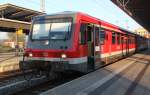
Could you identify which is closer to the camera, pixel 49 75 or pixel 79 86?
pixel 79 86

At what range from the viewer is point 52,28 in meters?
13.3

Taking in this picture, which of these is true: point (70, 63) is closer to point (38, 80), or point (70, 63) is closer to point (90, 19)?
point (38, 80)

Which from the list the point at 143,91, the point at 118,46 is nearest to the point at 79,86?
the point at 143,91

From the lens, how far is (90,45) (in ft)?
47.3

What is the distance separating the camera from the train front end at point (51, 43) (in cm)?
1252

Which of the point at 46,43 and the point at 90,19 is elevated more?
the point at 90,19

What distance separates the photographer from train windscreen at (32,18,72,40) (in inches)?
510

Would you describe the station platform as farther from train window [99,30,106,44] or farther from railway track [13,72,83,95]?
train window [99,30,106,44]

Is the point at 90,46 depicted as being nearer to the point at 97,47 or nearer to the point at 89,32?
the point at 89,32

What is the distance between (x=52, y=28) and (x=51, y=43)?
2.23ft

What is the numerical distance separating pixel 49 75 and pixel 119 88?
4.06 m

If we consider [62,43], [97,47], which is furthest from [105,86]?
[97,47]

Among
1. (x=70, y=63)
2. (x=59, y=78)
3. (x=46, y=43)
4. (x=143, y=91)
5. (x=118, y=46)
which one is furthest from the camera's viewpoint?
(x=118, y=46)

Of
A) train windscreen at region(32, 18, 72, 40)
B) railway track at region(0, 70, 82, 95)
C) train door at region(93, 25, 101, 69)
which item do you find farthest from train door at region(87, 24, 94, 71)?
train windscreen at region(32, 18, 72, 40)
